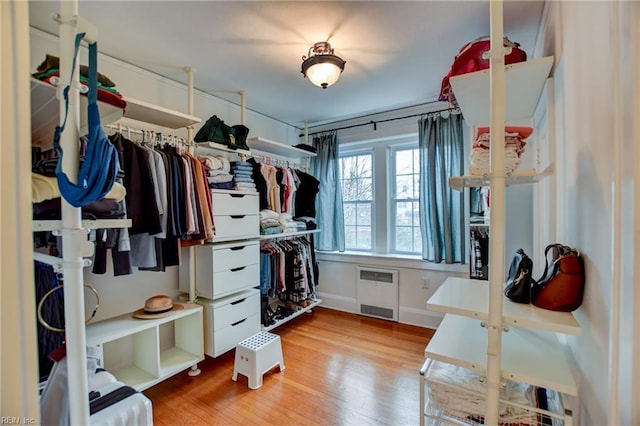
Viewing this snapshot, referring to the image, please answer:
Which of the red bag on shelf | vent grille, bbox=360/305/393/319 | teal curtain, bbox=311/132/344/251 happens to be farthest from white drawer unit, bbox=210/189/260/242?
the red bag on shelf

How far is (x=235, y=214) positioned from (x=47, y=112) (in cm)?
148

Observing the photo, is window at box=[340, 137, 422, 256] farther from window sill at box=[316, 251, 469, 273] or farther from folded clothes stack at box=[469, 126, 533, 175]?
folded clothes stack at box=[469, 126, 533, 175]

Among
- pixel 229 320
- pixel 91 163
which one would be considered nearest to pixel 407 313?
pixel 229 320

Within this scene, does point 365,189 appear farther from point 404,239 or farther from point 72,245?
point 72,245

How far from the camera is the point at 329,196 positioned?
12.3 feet

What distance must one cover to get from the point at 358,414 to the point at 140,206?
192cm

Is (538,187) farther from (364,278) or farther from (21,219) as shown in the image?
(21,219)

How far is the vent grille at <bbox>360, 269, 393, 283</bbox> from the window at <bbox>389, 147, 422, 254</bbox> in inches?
13.4

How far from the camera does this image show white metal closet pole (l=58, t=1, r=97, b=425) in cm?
72

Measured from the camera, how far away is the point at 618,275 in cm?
68

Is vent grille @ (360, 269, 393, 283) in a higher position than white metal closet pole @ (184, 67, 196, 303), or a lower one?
lower

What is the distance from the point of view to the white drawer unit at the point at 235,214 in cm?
232

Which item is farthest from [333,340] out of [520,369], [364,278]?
[520,369]

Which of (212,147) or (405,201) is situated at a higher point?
(212,147)
